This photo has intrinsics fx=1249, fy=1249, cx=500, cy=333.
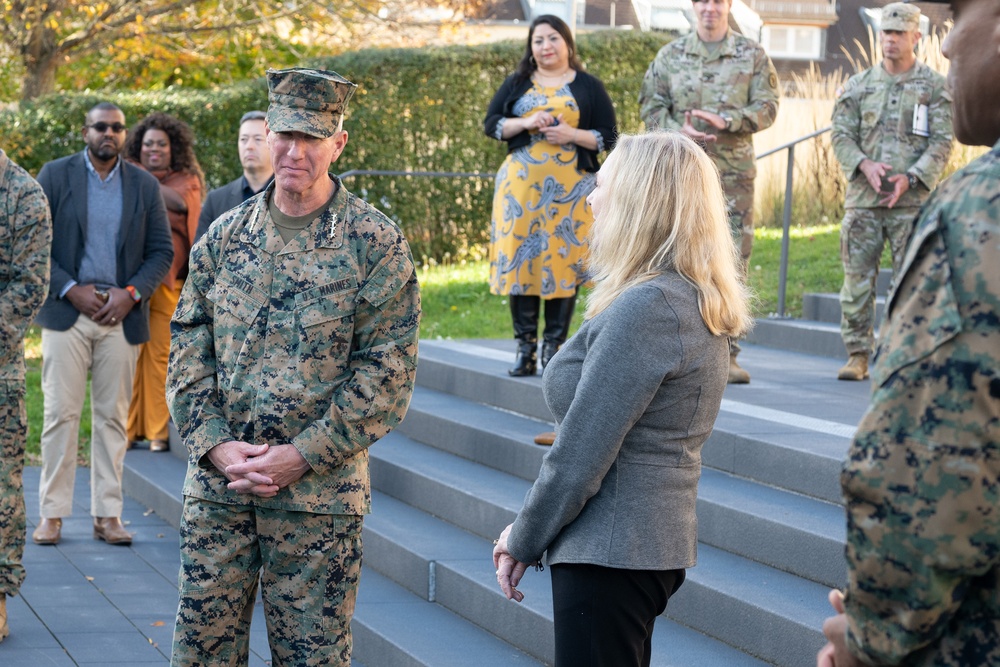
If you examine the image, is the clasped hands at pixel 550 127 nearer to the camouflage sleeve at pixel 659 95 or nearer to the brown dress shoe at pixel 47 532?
the camouflage sleeve at pixel 659 95

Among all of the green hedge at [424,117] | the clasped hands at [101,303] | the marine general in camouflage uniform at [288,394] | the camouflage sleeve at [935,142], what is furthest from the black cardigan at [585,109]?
the green hedge at [424,117]

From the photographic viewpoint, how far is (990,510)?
5.25 ft

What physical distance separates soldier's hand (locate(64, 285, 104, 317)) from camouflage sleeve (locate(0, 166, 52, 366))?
1.35m

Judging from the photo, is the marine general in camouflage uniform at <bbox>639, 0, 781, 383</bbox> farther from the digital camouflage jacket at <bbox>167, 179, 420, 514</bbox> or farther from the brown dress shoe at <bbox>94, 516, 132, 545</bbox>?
the digital camouflage jacket at <bbox>167, 179, 420, 514</bbox>

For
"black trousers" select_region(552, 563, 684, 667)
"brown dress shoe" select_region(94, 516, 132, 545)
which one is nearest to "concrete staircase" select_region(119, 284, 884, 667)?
"brown dress shoe" select_region(94, 516, 132, 545)

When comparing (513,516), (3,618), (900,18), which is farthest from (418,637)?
(900,18)

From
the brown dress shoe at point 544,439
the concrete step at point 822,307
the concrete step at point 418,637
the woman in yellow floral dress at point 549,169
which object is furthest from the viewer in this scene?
the concrete step at point 822,307

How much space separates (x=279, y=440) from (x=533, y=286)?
351 centimetres

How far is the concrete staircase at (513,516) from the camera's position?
4.34 meters

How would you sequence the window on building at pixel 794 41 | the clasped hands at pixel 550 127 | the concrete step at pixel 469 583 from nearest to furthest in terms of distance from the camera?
the concrete step at pixel 469 583
the clasped hands at pixel 550 127
the window on building at pixel 794 41

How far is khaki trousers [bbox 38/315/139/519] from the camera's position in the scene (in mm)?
6613

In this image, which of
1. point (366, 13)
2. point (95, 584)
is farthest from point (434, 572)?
point (366, 13)

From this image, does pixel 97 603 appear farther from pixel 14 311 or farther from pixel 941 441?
pixel 941 441

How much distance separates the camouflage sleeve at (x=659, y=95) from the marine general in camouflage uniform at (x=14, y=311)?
3482 millimetres
